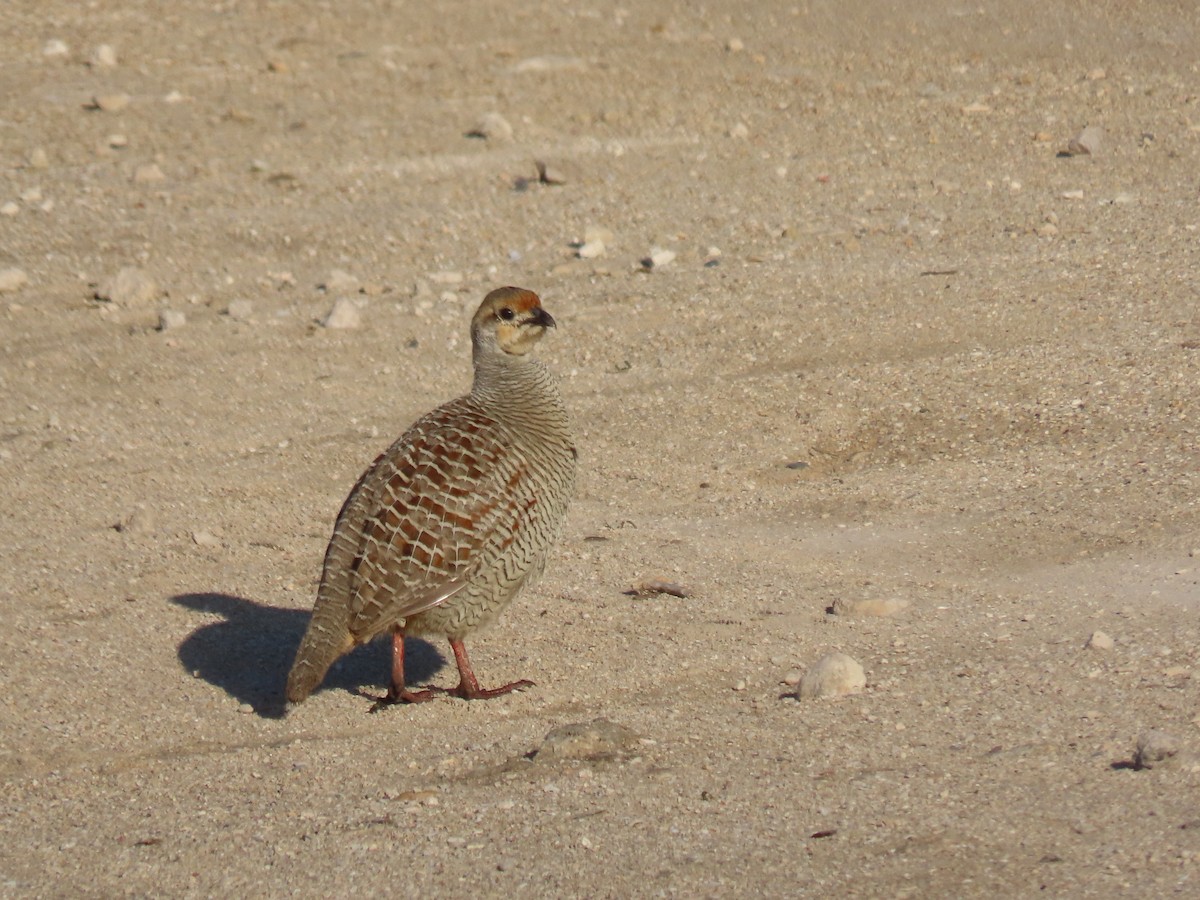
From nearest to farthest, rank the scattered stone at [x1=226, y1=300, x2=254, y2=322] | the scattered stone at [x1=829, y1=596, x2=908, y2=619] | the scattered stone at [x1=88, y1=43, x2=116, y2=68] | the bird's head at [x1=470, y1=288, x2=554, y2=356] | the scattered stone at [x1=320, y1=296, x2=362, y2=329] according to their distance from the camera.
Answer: the bird's head at [x1=470, y1=288, x2=554, y2=356] < the scattered stone at [x1=829, y1=596, x2=908, y2=619] < the scattered stone at [x1=320, y1=296, x2=362, y2=329] < the scattered stone at [x1=226, y1=300, x2=254, y2=322] < the scattered stone at [x1=88, y1=43, x2=116, y2=68]

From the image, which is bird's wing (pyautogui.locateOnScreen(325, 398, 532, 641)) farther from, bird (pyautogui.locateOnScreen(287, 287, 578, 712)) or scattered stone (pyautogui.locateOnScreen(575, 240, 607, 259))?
scattered stone (pyautogui.locateOnScreen(575, 240, 607, 259))

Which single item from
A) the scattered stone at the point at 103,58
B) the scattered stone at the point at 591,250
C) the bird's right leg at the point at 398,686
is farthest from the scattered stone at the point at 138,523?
the scattered stone at the point at 103,58

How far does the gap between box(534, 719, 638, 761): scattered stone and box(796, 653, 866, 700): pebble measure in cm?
62

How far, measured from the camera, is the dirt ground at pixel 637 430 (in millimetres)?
4836

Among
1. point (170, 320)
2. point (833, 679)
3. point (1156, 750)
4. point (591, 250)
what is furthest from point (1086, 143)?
Answer: point (1156, 750)

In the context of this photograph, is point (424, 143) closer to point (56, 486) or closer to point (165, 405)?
point (165, 405)

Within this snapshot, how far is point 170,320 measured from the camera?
9.64m

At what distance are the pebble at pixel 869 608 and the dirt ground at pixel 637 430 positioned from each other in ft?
0.07

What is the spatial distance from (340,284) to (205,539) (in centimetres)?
330

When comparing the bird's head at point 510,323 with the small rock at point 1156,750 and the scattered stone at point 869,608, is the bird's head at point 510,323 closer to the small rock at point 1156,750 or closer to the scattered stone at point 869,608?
the scattered stone at point 869,608

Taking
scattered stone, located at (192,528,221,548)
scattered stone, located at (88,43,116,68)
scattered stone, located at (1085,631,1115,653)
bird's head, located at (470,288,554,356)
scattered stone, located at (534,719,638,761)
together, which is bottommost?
scattered stone, located at (534,719,638,761)

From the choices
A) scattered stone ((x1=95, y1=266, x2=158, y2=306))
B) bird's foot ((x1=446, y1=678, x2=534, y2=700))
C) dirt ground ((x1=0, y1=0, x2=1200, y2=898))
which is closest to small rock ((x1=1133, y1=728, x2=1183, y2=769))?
dirt ground ((x1=0, y1=0, x2=1200, y2=898))

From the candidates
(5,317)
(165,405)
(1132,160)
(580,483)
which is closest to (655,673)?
(580,483)

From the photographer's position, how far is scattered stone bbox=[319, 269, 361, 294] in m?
10.1
